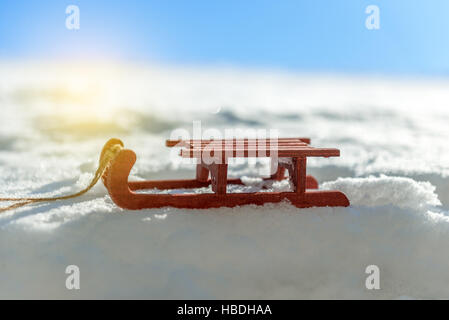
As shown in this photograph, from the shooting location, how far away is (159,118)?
452 inches

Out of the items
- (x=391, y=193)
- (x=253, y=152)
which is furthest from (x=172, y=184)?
(x=391, y=193)

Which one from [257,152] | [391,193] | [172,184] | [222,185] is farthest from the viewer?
[172,184]

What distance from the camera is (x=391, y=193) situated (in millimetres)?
3820

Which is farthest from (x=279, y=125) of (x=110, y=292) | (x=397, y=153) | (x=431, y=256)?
(x=110, y=292)

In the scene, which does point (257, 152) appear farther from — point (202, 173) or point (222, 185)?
point (202, 173)

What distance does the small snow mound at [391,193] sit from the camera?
3.73 metres

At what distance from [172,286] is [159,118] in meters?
8.92

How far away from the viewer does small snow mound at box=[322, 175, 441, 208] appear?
373 cm

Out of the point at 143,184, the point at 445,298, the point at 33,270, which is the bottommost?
the point at 445,298

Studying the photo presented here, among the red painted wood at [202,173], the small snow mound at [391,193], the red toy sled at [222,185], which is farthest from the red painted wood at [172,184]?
the red toy sled at [222,185]

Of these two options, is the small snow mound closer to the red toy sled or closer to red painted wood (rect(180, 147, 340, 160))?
the red toy sled

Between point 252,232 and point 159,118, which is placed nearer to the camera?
point 252,232
